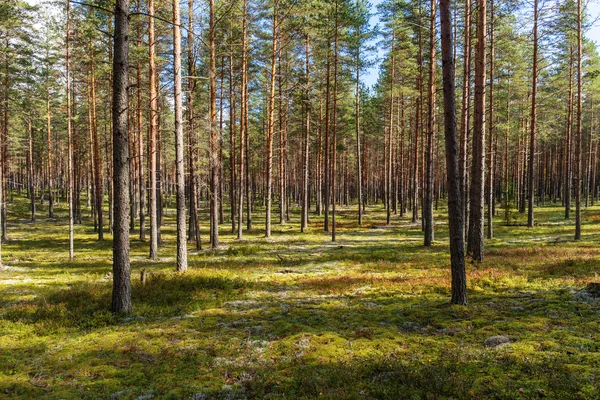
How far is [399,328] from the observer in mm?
7031

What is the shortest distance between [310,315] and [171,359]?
343cm

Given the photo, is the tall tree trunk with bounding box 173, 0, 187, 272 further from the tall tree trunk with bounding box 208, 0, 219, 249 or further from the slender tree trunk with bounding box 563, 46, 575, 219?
the slender tree trunk with bounding box 563, 46, 575, 219

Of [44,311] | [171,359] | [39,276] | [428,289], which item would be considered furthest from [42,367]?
[39,276]

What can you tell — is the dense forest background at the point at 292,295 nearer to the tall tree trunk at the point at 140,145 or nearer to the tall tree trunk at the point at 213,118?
the tall tree trunk at the point at 213,118

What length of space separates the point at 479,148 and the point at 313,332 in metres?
10.8

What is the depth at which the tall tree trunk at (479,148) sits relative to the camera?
12672 mm

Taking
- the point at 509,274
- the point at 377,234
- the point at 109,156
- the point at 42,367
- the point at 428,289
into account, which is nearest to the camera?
the point at 42,367

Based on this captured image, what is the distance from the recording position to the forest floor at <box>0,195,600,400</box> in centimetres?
473

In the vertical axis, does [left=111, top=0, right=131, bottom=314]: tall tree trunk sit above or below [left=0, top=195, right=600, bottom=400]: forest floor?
above

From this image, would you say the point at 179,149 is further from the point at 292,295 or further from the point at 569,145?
the point at 569,145

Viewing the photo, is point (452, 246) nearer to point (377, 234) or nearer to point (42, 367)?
point (42, 367)

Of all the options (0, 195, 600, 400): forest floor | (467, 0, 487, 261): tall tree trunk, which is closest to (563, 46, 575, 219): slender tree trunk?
(0, 195, 600, 400): forest floor

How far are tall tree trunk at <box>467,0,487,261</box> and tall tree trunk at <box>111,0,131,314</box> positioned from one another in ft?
39.5

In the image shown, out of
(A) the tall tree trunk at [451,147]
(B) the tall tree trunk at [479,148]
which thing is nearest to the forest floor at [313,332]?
(B) the tall tree trunk at [479,148]
